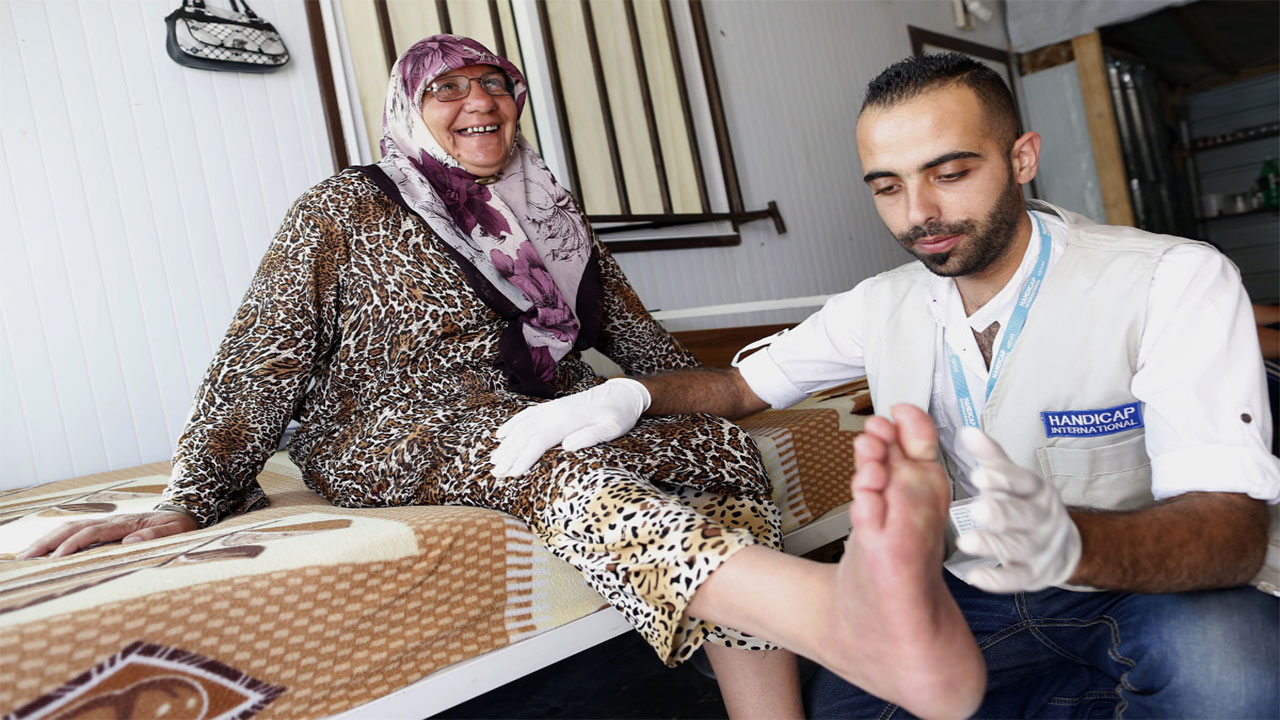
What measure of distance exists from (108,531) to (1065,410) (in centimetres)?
124

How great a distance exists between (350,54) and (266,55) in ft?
0.90

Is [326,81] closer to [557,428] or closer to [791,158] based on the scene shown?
[557,428]

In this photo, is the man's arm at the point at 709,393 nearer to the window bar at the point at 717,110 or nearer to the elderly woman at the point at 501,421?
the elderly woman at the point at 501,421

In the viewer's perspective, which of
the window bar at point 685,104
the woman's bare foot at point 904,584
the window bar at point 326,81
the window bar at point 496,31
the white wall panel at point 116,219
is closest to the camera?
the woman's bare foot at point 904,584

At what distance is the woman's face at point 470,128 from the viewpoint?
180 cm

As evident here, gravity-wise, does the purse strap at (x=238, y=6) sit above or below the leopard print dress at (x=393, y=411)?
above

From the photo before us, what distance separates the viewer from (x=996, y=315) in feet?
4.02

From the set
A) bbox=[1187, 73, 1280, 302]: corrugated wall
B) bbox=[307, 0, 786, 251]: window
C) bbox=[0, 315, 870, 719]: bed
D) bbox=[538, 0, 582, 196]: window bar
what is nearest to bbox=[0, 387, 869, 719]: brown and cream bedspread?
bbox=[0, 315, 870, 719]: bed

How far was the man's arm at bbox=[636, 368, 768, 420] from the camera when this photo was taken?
153cm

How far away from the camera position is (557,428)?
126 cm

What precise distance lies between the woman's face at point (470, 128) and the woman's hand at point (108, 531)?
2.67 ft

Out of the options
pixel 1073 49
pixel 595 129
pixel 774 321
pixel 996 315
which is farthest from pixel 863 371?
pixel 1073 49

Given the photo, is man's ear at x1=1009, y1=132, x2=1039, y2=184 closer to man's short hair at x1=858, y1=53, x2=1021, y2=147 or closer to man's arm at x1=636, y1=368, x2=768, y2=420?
man's short hair at x1=858, y1=53, x2=1021, y2=147

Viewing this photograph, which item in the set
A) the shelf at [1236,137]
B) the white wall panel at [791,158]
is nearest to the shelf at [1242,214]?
the shelf at [1236,137]
